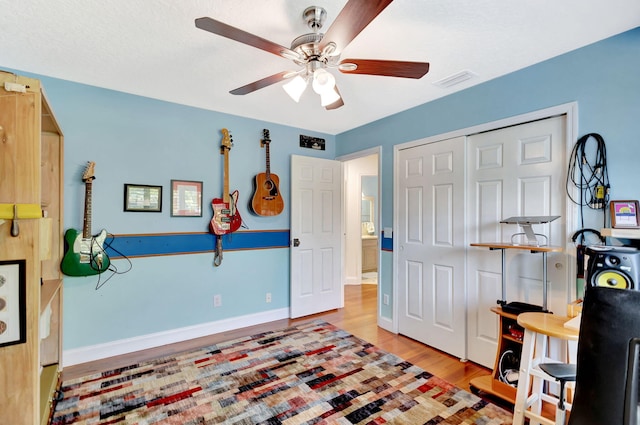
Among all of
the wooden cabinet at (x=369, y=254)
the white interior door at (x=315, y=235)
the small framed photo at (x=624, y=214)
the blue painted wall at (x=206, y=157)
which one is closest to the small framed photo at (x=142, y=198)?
the blue painted wall at (x=206, y=157)

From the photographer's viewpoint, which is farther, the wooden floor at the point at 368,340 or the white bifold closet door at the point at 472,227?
the wooden floor at the point at 368,340

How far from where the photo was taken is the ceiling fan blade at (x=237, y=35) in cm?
124

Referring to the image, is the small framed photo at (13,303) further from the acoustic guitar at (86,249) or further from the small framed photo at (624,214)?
the small framed photo at (624,214)

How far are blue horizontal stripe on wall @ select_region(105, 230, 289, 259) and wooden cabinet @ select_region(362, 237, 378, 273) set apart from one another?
2.71 meters

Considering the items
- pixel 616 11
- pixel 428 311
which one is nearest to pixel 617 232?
pixel 616 11

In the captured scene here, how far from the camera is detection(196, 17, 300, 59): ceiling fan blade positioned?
1.24 m

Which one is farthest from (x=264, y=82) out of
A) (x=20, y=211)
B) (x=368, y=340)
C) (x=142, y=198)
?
(x=368, y=340)

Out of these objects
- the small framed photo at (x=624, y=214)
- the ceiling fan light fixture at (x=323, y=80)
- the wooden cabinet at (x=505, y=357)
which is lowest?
the wooden cabinet at (x=505, y=357)

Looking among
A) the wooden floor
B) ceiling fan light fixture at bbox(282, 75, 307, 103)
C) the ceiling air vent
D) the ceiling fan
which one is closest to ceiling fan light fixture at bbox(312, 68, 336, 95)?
the ceiling fan

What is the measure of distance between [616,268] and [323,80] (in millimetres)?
1689

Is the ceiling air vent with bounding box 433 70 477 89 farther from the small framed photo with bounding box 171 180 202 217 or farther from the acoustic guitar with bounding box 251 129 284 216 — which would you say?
the small framed photo with bounding box 171 180 202 217

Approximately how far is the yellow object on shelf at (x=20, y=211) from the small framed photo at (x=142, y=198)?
1.49m

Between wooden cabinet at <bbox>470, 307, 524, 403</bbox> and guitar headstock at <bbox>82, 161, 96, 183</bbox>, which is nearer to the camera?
wooden cabinet at <bbox>470, 307, 524, 403</bbox>

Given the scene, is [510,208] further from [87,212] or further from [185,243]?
[87,212]
